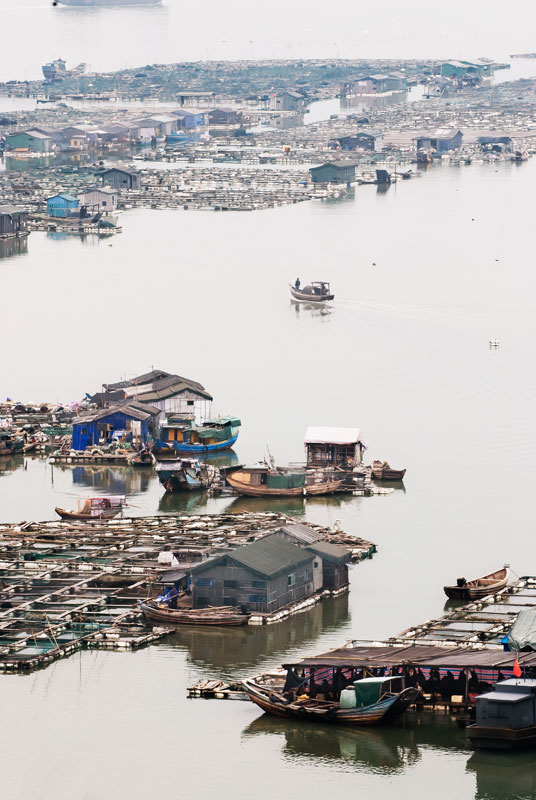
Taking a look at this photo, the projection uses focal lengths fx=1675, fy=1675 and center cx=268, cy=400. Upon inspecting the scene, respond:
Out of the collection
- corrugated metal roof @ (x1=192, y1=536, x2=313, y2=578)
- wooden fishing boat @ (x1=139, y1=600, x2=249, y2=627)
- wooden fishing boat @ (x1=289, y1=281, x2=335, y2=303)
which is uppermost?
wooden fishing boat @ (x1=289, y1=281, x2=335, y2=303)

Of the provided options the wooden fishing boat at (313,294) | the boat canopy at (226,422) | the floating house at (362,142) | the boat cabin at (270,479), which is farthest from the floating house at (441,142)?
the boat cabin at (270,479)

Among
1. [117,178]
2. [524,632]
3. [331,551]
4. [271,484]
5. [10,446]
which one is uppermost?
[117,178]

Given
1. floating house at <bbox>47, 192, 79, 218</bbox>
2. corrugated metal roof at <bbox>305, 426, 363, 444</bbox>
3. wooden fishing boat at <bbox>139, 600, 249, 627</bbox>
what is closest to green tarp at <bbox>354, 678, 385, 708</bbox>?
wooden fishing boat at <bbox>139, 600, 249, 627</bbox>

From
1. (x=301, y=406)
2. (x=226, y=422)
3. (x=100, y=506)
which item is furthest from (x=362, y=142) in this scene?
(x=100, y=506)

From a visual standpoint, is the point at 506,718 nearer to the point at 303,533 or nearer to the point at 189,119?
the point at 303,533

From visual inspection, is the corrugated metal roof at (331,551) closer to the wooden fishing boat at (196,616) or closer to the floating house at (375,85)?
the wooden fishing boat at (196,616)

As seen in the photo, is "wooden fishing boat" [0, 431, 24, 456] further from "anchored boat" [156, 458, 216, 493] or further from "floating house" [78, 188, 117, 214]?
"floating house" [78, 188, 117, 214]
